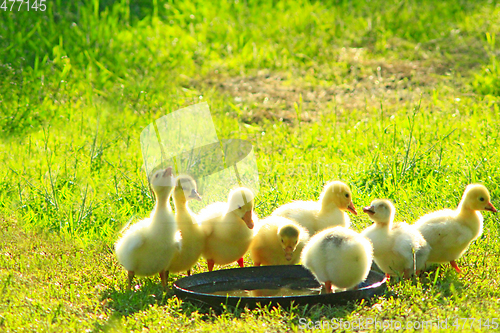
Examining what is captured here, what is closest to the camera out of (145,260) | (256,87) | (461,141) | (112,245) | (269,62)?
(145,260)

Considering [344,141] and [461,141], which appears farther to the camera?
[344,141]

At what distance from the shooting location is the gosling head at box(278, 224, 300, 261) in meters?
4.38

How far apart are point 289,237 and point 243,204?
0.45 meters

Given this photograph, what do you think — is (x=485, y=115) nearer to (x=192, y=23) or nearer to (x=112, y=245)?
(x=112, y=245)

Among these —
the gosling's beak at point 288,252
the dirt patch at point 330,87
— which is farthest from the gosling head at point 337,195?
the dirt patch at point 330,87

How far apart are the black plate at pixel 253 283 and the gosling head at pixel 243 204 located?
39cm

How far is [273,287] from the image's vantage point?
177 inches

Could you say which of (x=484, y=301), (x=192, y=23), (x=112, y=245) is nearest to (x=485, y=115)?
(x=484, y=301)

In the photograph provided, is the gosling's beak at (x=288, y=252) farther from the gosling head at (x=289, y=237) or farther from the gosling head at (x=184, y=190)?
the gosling head at (x=184, y=190)

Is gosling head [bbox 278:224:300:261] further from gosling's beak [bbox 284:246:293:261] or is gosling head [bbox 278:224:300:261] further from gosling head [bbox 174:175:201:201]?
gosling head [bbox 174:175:201:201]

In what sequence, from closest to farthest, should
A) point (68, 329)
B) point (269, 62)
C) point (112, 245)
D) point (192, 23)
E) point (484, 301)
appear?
point (68, 329) → point (484, 301) → point (112, 245) → point (269, 62) → point (192, 23)

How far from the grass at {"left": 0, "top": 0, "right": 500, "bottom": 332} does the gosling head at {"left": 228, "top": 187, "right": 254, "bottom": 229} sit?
0.81 meters

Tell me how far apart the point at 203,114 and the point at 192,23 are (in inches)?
248

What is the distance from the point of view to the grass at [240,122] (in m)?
4.18
